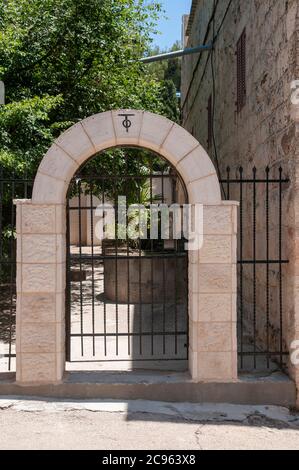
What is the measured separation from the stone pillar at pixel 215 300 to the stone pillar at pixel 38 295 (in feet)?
4.37

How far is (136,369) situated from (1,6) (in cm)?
613

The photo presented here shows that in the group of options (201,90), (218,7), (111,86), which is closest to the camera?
(218,7)

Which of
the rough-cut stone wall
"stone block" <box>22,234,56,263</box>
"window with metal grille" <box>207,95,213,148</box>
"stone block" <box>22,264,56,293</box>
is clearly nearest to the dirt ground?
the rough-cut stone wall

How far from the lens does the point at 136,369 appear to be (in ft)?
17.0

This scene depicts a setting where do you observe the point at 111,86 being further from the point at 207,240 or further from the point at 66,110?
the point at 207,240

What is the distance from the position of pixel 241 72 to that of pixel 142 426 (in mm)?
5336

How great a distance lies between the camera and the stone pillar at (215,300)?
4.74 meters

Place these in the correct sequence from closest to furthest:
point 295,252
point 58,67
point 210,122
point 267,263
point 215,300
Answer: point 295,252
point 215,300
point 267,263
point 58,67
point 210,122

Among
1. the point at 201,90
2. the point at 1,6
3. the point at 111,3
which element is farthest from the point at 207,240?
the point at 201,90

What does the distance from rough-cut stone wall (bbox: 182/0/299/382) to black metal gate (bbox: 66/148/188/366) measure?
1.02 m

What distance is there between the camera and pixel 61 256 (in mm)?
4809

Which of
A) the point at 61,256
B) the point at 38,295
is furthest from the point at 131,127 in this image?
the point at 38,295

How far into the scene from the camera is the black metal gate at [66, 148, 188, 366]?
529 centimetres

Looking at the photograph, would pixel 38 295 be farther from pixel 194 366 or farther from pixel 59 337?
Answer: pixel 194 366
